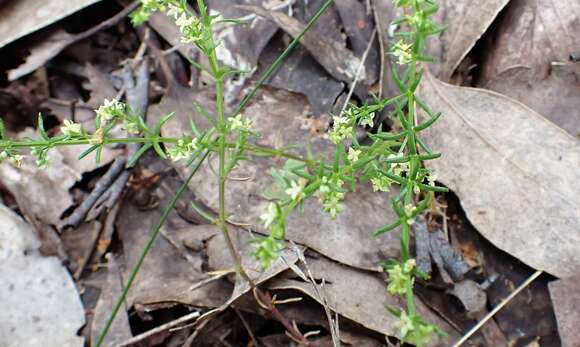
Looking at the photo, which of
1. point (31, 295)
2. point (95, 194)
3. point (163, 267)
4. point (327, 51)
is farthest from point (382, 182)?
point (31, 295)

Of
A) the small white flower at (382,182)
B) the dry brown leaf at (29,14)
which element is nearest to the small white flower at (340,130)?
the small white flower at (382,182)

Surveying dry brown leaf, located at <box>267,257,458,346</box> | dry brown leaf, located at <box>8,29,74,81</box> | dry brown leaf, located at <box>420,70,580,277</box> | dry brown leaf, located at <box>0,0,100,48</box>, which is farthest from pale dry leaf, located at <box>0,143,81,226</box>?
dry brown leaf, located at <box>420,70,580,277</box>

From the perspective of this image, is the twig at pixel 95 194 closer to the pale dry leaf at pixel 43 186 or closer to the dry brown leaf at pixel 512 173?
the pale dry leaf at pixel 43 186

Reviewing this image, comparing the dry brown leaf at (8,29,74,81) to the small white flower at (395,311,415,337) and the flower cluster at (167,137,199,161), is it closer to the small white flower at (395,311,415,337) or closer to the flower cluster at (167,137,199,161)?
the flower cluster at (167,137,199,161)

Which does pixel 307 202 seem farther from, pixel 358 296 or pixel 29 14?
pixel 29 14

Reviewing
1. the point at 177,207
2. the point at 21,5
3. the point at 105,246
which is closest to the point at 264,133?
the point at 177,207

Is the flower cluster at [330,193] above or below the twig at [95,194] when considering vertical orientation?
above
